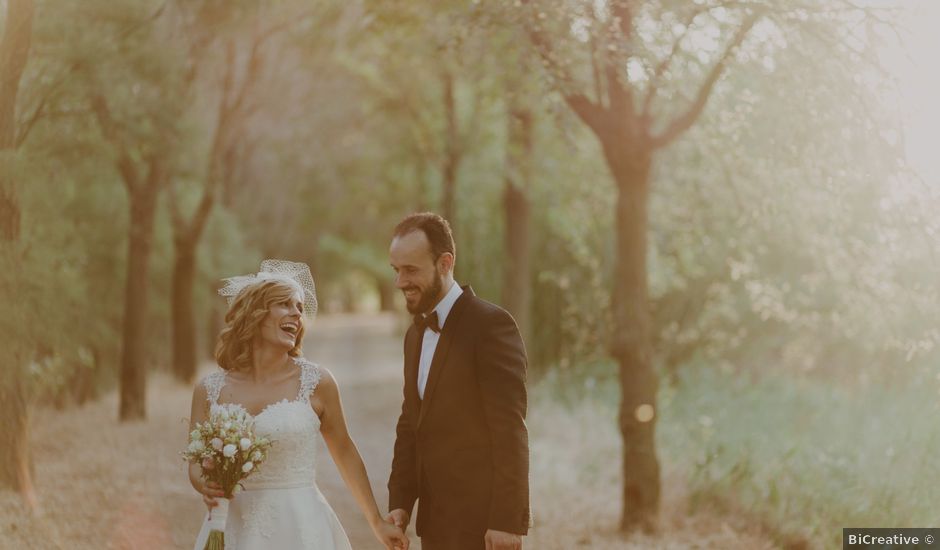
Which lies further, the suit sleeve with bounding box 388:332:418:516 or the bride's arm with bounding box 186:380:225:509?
the suit sleeve with bounding box 388:332:418:516

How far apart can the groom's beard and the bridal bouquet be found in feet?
3.08

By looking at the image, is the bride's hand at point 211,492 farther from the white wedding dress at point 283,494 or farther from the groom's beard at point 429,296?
the groom's beard at point 429,296

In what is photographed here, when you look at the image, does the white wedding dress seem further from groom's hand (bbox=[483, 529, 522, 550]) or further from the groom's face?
groom's hand (bbox=[483, 529, 522, 550])

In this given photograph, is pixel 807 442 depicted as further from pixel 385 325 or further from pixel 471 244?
pixel 385 325

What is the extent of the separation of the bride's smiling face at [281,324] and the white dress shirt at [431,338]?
2.31ft

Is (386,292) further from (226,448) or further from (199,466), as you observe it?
(226,448)

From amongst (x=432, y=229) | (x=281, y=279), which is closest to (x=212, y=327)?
(x=281, y=279)

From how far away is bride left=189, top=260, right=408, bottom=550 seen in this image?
5273 millimetres

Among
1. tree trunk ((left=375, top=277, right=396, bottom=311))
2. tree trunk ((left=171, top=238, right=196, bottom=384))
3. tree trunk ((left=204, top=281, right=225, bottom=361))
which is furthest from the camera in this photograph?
tree trunk ((left=375, top=277, right=396, bottom=311))

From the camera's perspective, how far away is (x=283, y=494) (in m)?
5.38

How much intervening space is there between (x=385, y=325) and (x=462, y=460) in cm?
5860

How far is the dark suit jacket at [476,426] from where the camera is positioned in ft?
15.7

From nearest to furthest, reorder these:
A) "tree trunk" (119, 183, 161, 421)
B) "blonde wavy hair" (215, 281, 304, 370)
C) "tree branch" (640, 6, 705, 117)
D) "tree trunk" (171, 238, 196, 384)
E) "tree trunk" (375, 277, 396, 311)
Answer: "blonde wavy hair" (215, 281, 304, 370) → "tree branch" (640, 6, 705, 117) → "tree trunk" (119, 183, 161, 421) → "tree trunk" (171, 238, 196, 384) → "tree trunk" (375, 277, 396, 311)

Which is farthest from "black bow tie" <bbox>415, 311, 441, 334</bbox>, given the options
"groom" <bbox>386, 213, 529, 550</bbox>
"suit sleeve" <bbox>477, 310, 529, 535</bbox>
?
"suit sleeve" <bbox>477, 310, 529, 535</bbox>
